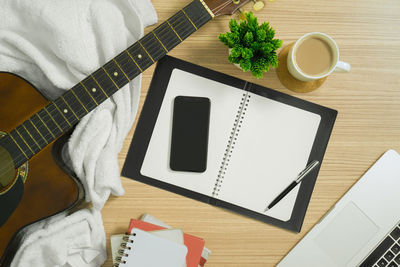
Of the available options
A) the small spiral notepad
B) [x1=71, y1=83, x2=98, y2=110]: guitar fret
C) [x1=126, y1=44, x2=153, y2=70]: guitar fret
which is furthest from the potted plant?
the small spiral notepad

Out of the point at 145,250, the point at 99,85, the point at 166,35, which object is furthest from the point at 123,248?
the point at 166,35

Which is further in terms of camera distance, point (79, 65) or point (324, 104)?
point (324, 104)

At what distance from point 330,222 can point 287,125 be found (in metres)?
0.23

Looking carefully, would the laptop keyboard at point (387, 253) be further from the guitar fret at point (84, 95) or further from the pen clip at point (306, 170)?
the guitar fret at point (84, 95)

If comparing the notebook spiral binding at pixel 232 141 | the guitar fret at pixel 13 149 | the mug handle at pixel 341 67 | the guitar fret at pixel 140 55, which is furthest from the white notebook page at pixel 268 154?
the guitar fret at pixel 13 149

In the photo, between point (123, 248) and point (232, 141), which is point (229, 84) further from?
point (123, 248)

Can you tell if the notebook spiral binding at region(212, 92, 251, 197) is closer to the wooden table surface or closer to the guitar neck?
the wooden table surface

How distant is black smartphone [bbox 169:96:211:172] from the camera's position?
0.70 meters

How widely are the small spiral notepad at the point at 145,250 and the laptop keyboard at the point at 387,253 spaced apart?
0.41 metres

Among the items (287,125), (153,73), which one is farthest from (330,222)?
(153,73)

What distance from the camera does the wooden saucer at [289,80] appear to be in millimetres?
707

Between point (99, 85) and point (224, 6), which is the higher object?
point (224, 6)

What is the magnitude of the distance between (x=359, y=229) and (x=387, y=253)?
71 mm

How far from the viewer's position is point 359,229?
2.34 ft
